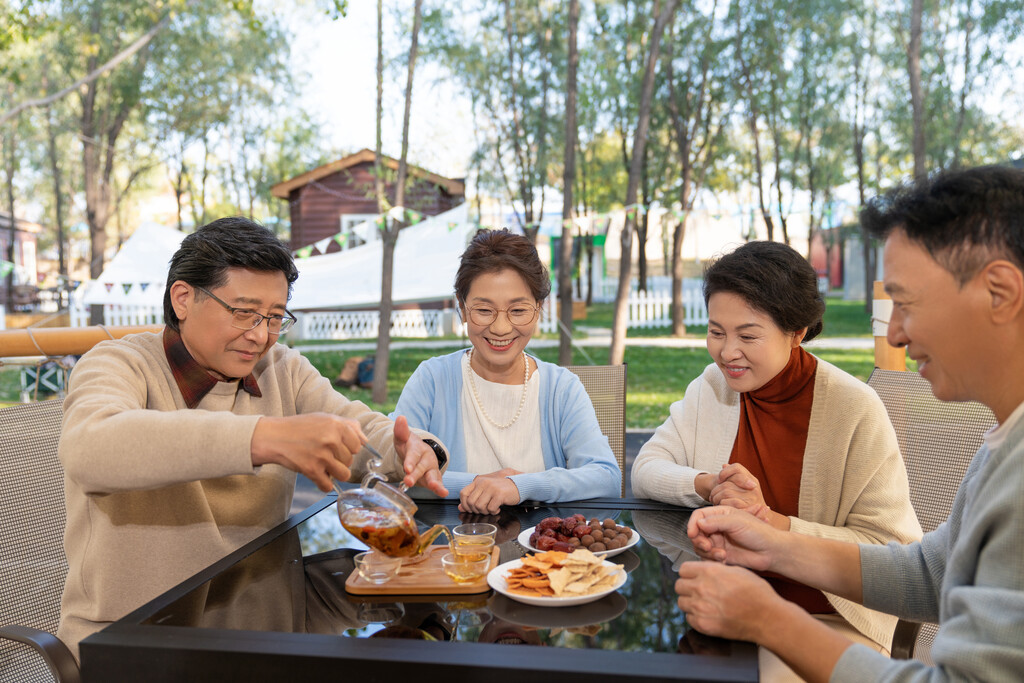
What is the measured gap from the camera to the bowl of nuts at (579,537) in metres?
1.61

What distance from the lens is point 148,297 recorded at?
33.7 feet

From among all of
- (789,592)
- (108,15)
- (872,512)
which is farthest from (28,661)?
(108,15)

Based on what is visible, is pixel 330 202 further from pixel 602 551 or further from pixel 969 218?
pixel 969 218

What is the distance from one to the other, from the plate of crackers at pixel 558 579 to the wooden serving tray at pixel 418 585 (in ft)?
0.14

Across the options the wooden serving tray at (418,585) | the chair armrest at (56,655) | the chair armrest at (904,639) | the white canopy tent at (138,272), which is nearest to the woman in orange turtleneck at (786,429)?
the chair armrest at (904,639)

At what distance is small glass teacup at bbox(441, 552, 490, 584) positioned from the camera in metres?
1.46

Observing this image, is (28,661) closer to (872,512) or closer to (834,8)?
(872,512)

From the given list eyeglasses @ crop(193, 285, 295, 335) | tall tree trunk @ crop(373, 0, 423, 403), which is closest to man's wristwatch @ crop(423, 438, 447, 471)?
eyeglasses @ crop(193, 285, 295, 335)

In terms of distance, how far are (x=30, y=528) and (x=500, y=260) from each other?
151 cm

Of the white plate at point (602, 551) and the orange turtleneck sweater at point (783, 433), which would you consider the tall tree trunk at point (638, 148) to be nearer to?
the orange turtleneck sweater at point (783, 433)

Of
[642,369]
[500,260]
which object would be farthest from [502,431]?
[642,369]

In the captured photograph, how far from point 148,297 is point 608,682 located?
10.5 meters

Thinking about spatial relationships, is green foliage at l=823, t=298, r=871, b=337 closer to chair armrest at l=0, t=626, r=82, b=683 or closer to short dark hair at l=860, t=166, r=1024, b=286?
short dark hair at l=860, t=166, r=1024, b=286

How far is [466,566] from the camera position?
148 cm
